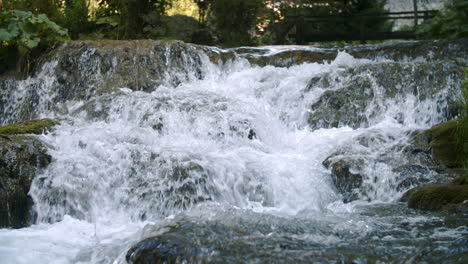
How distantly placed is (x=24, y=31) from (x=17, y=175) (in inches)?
191

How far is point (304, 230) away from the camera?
374 cm

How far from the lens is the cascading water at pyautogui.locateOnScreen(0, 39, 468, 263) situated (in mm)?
3615

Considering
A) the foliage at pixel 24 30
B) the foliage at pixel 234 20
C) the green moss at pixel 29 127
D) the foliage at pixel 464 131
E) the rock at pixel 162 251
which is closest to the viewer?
the rock at pixel 162 251

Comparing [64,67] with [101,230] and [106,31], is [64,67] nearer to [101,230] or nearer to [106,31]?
[106,31]

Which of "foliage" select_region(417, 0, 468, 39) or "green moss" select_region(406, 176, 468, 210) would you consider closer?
"green moss" select_region(406, 176, 468, 210)

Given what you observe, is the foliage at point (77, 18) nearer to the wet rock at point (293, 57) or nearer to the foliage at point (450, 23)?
the wet rock at point (293, 57)

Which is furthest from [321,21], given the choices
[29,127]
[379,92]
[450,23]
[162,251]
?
[162,251]

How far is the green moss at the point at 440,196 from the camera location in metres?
4.64

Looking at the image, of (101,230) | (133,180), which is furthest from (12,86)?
(101,230)

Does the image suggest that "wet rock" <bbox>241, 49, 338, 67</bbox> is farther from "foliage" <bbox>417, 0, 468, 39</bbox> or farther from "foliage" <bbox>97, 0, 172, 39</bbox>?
"foliage" <bbox>97, 0, 172, 39</bbox>

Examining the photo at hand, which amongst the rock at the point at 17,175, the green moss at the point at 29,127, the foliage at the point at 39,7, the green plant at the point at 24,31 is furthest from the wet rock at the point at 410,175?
the foliage at the point at 39,7

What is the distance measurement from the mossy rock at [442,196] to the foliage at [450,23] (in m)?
6.30

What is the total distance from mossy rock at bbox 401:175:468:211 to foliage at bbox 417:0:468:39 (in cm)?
630

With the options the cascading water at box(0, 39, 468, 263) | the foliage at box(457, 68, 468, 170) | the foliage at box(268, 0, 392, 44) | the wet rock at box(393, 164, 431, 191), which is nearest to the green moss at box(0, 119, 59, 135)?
the cascading water at box(0, 39, 468, 263)
